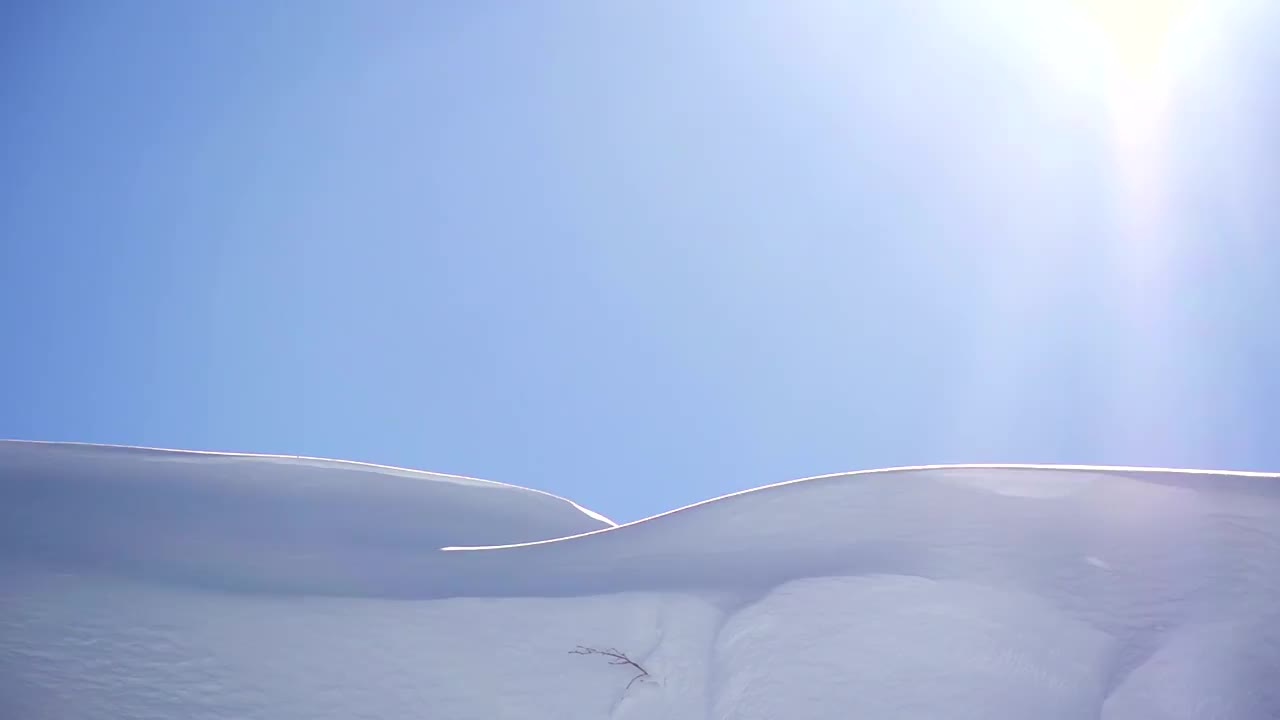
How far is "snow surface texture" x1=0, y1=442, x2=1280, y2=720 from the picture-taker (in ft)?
11.9

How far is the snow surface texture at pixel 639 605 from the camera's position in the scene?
363 centimetres

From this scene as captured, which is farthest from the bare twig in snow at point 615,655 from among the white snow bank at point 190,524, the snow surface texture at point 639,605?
the white snow bank at point 190,524

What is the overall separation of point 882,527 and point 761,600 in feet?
1.92

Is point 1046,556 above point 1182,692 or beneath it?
above

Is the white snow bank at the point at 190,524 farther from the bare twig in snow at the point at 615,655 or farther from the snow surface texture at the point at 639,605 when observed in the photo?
the bare twig in snow at the point at 615,655

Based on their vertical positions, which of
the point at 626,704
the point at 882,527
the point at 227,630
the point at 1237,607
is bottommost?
the point at 626,704

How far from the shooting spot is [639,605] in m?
3.89

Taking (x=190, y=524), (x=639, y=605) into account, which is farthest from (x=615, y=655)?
(x=190, y=524)

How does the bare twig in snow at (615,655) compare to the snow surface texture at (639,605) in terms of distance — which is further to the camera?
the bare twig in snow at (615,655)

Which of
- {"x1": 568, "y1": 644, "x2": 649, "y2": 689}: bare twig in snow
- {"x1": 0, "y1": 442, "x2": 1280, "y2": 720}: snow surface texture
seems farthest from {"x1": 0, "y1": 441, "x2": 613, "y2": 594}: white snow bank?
{"x1": 568, "y1": 644, "x2": 649, "y2": 689}: bare twig in snow

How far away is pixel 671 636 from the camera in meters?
3.89

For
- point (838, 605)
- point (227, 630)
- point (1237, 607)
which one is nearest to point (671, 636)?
point (838, 605)

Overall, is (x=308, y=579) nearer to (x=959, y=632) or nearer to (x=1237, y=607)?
(x=959, y=632)

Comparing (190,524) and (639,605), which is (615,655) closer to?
→ (639,605)
